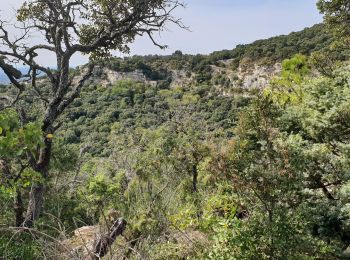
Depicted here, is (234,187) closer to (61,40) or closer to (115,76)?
(61,40)

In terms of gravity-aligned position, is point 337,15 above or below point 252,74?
above

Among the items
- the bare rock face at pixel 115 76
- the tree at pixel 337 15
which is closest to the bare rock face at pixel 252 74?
the bare rock face at pixel 115 76

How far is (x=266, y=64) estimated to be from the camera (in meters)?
57.8

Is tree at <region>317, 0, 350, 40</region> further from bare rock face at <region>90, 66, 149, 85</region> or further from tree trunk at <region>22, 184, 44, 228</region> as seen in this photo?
bare rock face at <region>90, 66, 149, 85</region>

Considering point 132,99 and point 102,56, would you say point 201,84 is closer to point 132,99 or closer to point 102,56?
point 132,99

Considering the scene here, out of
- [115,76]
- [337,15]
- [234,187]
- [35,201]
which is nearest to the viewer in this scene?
[234,187]

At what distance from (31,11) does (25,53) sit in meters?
1.08

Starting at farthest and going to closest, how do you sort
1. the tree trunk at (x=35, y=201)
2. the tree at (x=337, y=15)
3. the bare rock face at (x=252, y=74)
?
the bare rock face at (x=252, y=74) → the tree at (x=337, y=15) → the tree trunk at (x=35, y=201)

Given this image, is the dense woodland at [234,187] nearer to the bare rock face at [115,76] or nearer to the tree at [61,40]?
the tree at [61,40]

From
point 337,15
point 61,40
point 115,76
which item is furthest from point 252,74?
point 61,40

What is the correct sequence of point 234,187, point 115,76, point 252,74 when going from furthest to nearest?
point 115,76 < point 252,74 < point 234,187

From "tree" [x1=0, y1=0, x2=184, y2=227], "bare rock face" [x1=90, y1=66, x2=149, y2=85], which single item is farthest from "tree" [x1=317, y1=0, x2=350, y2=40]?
"bare rock face" [x1=90, y1=66, x2=149, y2=85]

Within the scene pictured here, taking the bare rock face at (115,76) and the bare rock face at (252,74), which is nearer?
the bare rock face at (252,74)

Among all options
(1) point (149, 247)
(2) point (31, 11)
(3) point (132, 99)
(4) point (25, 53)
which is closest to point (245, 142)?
(1) point (149, 247)
